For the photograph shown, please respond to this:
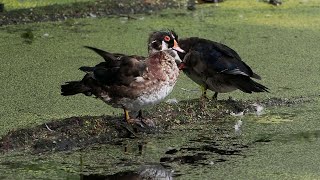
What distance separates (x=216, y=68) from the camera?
4945mm

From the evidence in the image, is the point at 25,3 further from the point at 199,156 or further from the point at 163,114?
the point at 199,156

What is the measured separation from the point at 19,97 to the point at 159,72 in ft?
3.68

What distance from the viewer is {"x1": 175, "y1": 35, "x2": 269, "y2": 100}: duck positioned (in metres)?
4.84

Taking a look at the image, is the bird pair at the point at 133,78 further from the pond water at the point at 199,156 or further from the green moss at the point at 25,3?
the green moss at the point at 25,3

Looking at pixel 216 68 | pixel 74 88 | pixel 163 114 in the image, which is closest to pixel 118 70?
pixel 74 88

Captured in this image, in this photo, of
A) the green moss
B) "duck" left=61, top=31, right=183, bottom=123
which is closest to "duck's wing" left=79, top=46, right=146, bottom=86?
"duck" left=61, top=31, right=183, bottom=123

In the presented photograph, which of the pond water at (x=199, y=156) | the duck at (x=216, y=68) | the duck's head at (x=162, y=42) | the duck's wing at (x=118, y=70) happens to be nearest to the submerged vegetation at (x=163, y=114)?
the pond water at (x=199, y=156)

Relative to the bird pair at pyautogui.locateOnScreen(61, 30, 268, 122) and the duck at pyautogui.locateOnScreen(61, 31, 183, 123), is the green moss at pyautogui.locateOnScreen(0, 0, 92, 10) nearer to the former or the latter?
→ the bird pair at pyautogui.locateOnScreen(61, 30, 268, 122)

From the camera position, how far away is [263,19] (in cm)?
752

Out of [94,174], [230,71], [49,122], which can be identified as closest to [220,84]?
[230,71]

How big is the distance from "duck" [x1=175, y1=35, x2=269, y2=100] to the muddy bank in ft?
0.42

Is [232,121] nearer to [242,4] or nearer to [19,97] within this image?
[19,97]

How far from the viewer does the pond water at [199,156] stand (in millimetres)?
3775

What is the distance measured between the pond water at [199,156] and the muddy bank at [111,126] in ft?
0.18
